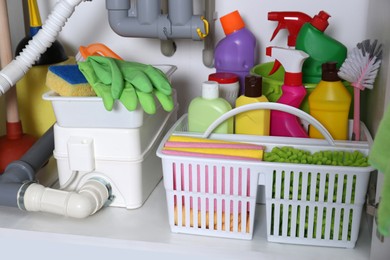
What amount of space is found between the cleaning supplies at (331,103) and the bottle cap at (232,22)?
0.22 metres

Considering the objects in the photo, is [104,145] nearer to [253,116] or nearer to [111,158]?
[111,158]

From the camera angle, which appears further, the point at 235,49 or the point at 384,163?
the point at 235,49

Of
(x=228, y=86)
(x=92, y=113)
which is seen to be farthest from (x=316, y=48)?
(x=92, y=113)

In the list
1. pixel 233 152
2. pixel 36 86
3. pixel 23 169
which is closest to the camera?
pixel 233 152

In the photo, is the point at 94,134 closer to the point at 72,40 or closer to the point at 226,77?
the point at 226,77

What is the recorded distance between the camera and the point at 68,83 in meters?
0.86

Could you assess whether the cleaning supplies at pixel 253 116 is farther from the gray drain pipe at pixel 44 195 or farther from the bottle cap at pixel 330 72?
the gray drain pipe at pixel 44 195

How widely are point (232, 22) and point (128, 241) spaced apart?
17.9 inches

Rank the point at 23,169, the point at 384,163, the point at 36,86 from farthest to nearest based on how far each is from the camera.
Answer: the point at 36,86 < the point at 23,169 < the point at 384,163

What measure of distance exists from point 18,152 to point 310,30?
58 cm

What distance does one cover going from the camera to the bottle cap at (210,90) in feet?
2.78

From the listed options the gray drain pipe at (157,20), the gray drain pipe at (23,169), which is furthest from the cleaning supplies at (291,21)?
the gray drain pipe at (23,169)

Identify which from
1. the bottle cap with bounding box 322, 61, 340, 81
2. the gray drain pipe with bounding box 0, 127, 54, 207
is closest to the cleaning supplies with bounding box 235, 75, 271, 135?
the bottle cap with bounding box 322, 61, 340, 81

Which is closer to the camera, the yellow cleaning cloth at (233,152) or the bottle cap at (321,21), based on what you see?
the yellow cleaning cloth at (233,152)
